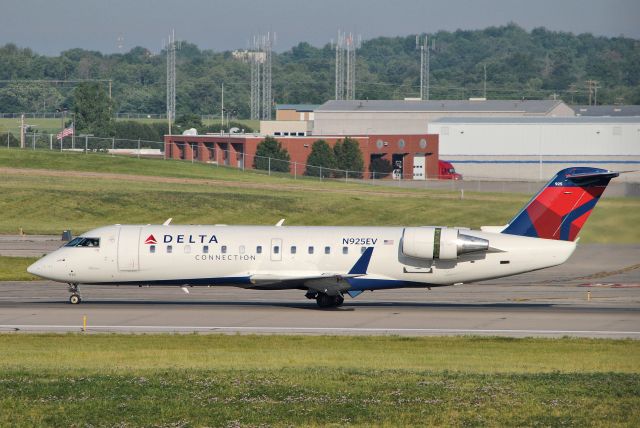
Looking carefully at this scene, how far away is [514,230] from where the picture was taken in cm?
4425

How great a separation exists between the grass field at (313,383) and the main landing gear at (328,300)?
876 cm

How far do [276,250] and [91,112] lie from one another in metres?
141

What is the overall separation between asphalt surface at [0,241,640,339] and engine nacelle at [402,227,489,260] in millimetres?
2407

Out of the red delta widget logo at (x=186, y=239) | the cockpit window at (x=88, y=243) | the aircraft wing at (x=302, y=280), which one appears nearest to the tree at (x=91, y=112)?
the cockpit window at (x=88, y=243)

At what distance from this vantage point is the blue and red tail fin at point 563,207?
144 ft

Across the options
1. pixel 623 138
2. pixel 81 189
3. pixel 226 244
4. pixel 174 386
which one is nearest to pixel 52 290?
pixel 226 244

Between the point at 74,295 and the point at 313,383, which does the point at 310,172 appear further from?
the point at 313,383

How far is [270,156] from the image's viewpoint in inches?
5428

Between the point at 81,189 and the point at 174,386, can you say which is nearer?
the point at 174,386

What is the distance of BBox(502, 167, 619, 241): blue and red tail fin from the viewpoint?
4388 cm

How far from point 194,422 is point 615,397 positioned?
31.2 feet

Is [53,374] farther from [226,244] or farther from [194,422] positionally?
[226,244]

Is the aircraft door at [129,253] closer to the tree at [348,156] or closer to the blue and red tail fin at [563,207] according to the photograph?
the blue and red tail fin at [563,207]

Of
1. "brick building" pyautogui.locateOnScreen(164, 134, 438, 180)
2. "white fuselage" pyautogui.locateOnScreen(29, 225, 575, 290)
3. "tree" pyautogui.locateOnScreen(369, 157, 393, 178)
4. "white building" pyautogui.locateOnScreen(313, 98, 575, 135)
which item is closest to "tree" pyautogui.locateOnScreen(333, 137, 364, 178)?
"brick building" pyautogui.locateOnScreen(164, 134, 438, 180)
